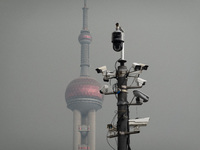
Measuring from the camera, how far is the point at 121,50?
2808cm

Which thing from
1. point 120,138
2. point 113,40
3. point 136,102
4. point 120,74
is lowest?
point 120,138

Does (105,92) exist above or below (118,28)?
below

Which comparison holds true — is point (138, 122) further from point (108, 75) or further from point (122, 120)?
point (108, 75)

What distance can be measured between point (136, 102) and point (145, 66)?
6.86 feet

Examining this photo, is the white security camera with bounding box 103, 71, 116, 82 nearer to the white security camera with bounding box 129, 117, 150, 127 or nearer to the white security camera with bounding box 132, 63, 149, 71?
the white security camera with bounding box 132, 63, 149, 71

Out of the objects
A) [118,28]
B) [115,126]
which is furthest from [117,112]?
[118,28]

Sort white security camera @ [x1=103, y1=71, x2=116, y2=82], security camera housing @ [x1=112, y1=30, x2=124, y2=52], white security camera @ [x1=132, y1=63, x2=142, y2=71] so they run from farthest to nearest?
security camera housing @ [x1=112, y1=30, x2=124, y2=52], white security camera @ [x1=103, y1=71, x2=116, y2=82], white security camera @ [x1=132, y1=63, x2=142, y2=71]

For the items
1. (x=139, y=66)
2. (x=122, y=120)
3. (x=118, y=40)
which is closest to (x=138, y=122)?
(x=122, y=120)

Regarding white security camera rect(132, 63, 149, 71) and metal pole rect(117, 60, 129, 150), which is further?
metal pole rect(117, 60, 129, 150)

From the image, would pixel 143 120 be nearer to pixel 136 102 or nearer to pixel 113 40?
pixel 136 102

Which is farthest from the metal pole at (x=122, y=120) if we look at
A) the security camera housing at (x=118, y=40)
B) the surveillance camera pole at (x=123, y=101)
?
the security camera housing at (x=118, y=40)

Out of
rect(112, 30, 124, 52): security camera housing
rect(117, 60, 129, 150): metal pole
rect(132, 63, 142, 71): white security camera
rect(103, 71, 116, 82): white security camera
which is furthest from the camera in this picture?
rect(112, 30, 124, 52): security camera housing

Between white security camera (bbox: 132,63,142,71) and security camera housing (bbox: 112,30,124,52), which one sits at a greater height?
security camera housing (bbox: 112,30,124,52)

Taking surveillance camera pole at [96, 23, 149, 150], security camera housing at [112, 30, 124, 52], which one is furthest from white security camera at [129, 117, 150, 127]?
security camera housing at [112, 30, 124, 52]
